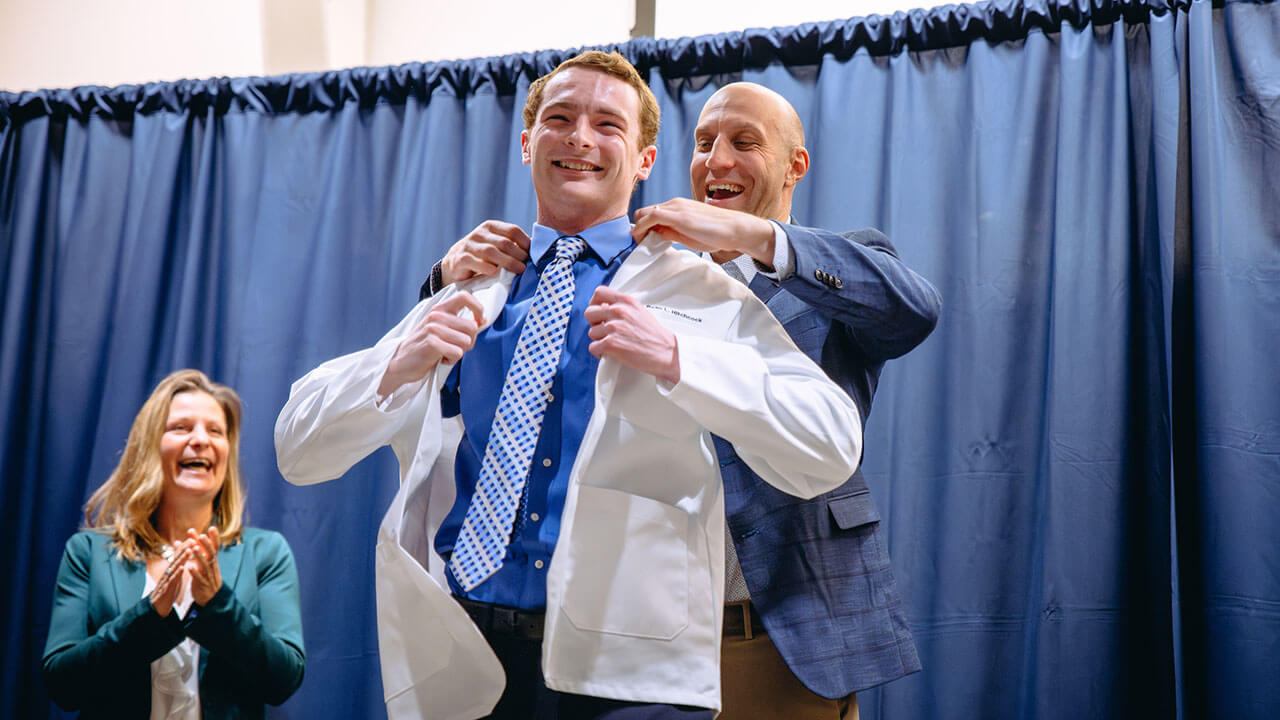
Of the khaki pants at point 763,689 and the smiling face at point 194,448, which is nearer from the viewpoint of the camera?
the khaki pants at point 763,689

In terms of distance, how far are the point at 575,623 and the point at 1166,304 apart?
1924mm

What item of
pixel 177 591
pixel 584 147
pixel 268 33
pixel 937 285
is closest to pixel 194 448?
pixel 177 591

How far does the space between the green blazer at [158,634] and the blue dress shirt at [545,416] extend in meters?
1.12

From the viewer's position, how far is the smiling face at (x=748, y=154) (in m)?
2.10

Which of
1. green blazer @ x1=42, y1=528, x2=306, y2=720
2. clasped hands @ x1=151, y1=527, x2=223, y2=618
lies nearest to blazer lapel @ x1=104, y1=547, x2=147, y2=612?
green blazer @ x1=42, y1=528, x2=306, y2=720

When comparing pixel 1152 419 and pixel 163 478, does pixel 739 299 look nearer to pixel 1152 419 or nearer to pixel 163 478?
pixel 1152 419

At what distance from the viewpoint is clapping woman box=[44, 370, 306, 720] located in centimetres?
225

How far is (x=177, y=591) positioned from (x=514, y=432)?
4.10 ft

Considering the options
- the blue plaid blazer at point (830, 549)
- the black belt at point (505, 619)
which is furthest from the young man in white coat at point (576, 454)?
the blue plaid blazer at point (830, 549)

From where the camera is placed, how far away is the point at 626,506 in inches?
51.7

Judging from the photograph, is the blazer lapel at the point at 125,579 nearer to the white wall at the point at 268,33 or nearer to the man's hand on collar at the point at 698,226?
the man's hand on collar at the point at 698,226

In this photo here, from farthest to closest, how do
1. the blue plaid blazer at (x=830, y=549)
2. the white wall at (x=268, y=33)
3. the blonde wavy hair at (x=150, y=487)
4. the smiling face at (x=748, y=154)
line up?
the white wall at (x=268, y=33)
the blonde wavy hair at (x=150, y=487)
the smiling face at (x=748, y=154)
the blue plaid blazer at (x=830, y=549)

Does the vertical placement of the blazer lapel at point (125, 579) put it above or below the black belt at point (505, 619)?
below

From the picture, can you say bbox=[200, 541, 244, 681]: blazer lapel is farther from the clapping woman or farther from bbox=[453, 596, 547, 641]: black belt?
bbox=[453, 596, 547, 641]: black belt
